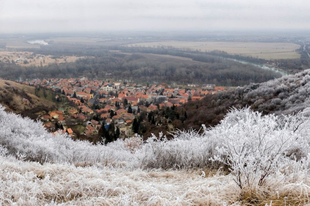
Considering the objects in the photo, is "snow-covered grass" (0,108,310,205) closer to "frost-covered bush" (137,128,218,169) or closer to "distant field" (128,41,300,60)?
"frost-covered bush" (137,128,218,169)

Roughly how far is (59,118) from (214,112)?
945 inches

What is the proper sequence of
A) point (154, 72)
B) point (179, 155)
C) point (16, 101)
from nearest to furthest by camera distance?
point (179, 155), point (16, 101), point (154, 72)

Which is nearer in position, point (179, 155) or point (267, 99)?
point (179, 155)

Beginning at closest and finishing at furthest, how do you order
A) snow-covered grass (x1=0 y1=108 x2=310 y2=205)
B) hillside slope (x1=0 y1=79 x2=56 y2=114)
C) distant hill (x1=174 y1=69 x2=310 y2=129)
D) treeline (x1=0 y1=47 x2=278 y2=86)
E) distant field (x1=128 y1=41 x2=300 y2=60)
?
snow-covered grass (x1=0 y1=108 x2=310 y2=205) < distant hill (x1=174 y1=69 x2=310 y2=129) < hillside slope (x1=0 y1=79 x2=56 y2=114) < treeline (x1=0 y1=47 x2=278 y2=86) < distant field (x1=128 y1=41 x2=300 y2=60)

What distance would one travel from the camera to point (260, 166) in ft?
11.1

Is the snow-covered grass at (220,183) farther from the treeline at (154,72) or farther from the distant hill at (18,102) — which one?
the treeline at (154,72)

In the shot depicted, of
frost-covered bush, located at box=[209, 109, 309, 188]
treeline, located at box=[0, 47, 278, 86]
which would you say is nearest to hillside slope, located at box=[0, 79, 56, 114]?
frost-covered bush, located at box=[209, 109, 309, 188]

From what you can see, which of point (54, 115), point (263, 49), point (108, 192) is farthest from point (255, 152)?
point (263, 49)

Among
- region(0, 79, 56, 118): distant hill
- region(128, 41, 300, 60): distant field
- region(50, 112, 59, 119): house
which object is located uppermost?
region(128, 41, 300, 60): distant field

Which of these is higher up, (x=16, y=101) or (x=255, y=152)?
(x=255, y=152)

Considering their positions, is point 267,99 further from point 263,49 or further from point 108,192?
point 263,49

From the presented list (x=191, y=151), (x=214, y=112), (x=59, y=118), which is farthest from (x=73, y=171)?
(x=59, y=118)

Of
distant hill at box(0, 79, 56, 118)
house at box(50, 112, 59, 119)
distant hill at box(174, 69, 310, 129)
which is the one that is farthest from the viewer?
distant hill at box(0, 79, 56, 118)

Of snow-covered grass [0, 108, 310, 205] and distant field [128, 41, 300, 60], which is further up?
distant field [128, 41, 300, 60]
